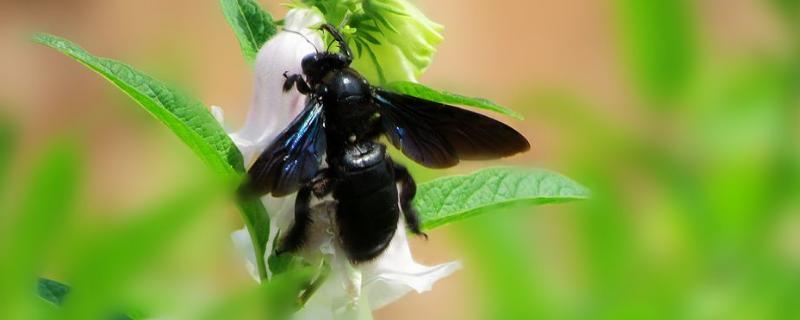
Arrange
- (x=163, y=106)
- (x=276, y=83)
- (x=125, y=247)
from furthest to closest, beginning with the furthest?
(x=276, y=83), (x=163, y=106), (x=125, y=247)

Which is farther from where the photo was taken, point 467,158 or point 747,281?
point 467,158

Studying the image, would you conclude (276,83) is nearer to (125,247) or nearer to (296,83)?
(296,83)

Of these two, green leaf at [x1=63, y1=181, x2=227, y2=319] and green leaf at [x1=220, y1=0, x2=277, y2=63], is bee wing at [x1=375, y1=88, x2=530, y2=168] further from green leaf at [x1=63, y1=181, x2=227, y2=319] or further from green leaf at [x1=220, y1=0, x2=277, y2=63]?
green leaf at [x1=63, y1=181, x2=227, y2=319]

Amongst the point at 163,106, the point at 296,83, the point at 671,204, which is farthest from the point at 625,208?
the point at 296,83

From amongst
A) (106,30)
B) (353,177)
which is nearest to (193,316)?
(353,177)

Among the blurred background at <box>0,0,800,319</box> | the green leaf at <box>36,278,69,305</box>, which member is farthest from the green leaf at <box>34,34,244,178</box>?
the blurred background at <box>0,0,800,319</box>

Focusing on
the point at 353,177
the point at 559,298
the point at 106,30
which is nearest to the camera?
the point at 559,298

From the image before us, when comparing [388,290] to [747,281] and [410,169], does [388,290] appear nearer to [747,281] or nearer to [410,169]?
[410,169]
